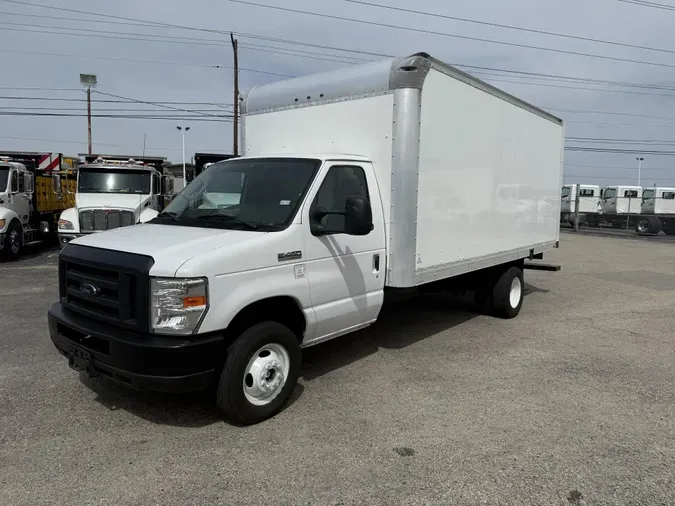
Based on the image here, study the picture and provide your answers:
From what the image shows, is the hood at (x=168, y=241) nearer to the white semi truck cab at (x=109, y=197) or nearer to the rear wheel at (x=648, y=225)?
the white semi truck cab at (x=109, y=197)

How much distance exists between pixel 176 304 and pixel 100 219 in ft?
33.2

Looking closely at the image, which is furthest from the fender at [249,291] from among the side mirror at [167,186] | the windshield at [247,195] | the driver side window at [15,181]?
the driver side window at [15,181]

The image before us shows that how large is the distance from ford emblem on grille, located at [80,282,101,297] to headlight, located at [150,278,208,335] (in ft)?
2.13

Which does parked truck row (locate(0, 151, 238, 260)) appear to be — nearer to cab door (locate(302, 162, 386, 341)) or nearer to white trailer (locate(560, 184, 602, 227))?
cab door (locate(302, 162, 386, 341))

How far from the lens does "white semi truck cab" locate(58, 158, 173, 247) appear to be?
1257 cm

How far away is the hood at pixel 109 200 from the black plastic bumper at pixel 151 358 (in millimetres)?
9665

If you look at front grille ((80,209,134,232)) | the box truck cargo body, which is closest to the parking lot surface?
the box truck cargo body

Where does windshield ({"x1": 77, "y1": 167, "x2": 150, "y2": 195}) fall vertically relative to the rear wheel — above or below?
above

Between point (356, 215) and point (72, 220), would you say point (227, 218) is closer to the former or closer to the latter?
point (356, 215)

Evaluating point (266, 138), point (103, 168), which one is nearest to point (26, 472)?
point (266, 138)

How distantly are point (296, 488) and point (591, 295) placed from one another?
339 inches

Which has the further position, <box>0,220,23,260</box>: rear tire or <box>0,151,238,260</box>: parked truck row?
<box>0,220,23,260</box>: rear tire

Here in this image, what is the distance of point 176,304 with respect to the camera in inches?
142

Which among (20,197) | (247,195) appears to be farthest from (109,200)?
(247,195)
